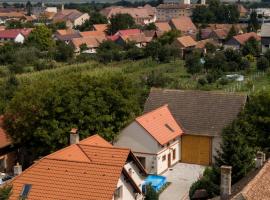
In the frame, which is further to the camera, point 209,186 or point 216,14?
point 216,14

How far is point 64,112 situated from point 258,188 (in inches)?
598

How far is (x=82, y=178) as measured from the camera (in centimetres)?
2088

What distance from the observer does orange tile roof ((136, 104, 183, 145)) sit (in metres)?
31.2

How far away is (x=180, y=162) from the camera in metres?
33.3

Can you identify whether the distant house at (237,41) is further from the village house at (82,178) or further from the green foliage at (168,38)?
the village house at (82,178)

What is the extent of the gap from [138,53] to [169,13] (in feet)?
299

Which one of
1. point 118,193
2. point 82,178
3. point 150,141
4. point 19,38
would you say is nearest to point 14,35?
point 19,38

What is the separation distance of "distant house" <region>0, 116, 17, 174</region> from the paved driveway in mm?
8354

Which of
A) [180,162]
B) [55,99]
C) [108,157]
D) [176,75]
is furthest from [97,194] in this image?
Answer: [176,75]

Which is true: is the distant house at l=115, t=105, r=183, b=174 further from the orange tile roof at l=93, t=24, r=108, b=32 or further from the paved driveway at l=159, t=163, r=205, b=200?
the orange tile roof at l=93, t=24, r=108, b=32

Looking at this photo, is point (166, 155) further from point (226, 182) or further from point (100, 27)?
point (100, 27)

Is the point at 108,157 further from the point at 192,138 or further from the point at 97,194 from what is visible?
the point at 192,138

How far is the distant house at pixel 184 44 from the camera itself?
81537 millimetres

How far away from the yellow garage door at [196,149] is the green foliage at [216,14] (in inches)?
3781
